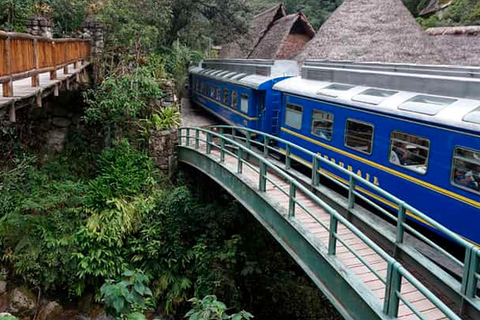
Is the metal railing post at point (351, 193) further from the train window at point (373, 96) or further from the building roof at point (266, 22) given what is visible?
the building roof at point (266, 22)

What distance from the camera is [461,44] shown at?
2355 centimetres

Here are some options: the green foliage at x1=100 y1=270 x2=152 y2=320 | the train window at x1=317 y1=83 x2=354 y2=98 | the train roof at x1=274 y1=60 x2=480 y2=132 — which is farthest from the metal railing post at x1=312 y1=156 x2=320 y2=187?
the green foliage at x1=100 y1=270 x2=152 y2=320

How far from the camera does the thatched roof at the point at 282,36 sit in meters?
26.4

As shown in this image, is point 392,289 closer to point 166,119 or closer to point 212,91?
point 166,119

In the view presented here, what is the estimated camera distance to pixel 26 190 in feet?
41.5

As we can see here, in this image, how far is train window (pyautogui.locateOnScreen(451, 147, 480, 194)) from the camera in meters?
6.67

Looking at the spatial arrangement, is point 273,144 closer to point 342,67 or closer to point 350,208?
point 342,67

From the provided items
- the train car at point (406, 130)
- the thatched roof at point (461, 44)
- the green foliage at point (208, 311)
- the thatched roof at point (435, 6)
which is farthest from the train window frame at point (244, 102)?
the thatched roof at point (435, 6)

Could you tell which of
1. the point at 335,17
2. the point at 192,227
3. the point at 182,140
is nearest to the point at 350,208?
the point at 192,227

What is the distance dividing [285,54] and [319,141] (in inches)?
651

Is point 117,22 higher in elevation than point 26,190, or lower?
higher

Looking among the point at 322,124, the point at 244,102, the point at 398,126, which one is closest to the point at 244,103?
the point at 244,102

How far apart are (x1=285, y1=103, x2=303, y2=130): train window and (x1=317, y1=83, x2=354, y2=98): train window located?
112 centimetres

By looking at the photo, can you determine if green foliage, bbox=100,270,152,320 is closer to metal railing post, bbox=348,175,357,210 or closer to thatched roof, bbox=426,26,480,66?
metal railing post, bbox=348,175,357,210
